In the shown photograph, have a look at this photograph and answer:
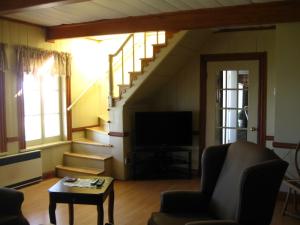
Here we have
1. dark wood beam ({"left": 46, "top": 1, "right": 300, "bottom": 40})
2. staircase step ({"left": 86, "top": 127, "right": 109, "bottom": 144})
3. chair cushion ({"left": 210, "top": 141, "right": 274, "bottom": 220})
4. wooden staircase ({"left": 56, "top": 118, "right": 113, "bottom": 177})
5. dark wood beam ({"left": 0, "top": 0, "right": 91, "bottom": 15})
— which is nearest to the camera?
chair cushion ({"left": 210, "top": 141, "right": 274, "bottom": 220})

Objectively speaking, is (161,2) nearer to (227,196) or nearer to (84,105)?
(227,196)

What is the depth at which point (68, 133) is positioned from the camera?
5.82 metres

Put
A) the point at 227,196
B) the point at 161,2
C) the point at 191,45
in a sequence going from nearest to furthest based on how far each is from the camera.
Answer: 1. the point at 227,196
2. the point at 161,2
3. the point at 191,45

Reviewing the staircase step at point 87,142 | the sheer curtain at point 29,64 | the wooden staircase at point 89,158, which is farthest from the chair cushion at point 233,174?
the sheer curtain at point 29,64

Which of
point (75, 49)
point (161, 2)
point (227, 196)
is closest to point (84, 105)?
point (75, 49)

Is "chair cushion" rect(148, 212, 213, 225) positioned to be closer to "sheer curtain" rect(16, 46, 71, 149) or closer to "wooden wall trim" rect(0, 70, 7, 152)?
"wooden wall trim" rect(0, 70, 7, 152)

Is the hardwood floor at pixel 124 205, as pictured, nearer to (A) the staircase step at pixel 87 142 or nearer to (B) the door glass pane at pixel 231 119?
(A) the staircase step at pixel 87 142

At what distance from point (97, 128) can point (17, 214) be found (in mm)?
3717

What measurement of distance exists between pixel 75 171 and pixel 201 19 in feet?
10.2

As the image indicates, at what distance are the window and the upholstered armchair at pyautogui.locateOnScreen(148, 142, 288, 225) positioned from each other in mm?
3133

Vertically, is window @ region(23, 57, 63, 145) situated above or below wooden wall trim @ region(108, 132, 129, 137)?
above

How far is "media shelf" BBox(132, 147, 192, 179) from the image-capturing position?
5598 millimetres

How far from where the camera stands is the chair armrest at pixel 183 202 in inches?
111

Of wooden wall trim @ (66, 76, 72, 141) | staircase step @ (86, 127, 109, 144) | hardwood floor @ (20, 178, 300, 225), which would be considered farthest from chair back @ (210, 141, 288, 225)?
wooden wall trim @ (66, 76, 72, 141)
